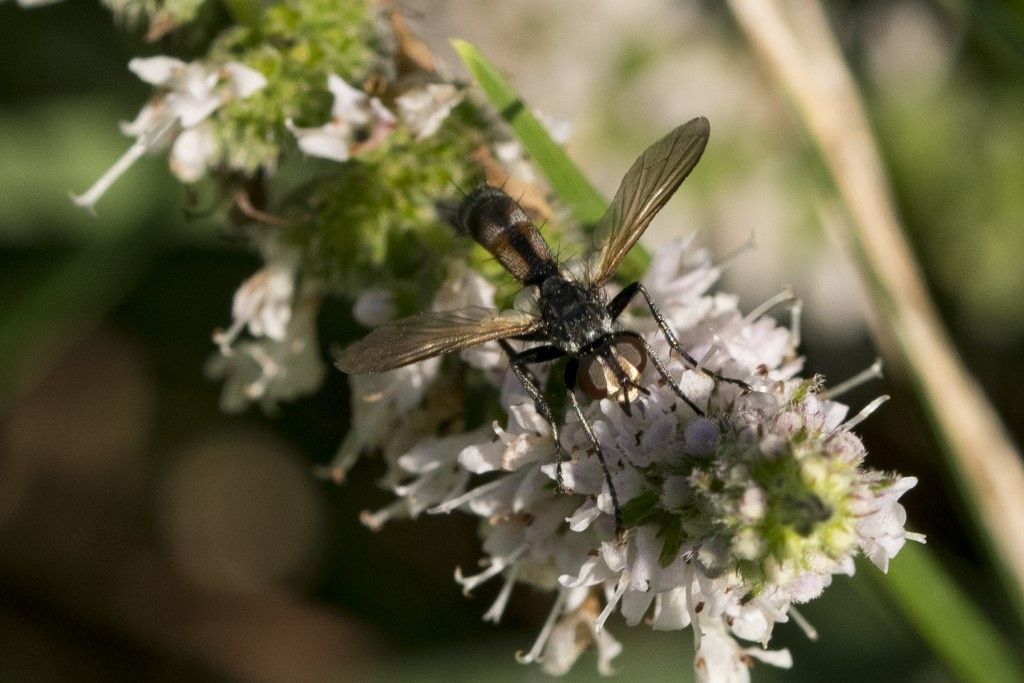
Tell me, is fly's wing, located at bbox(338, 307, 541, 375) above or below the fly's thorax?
below

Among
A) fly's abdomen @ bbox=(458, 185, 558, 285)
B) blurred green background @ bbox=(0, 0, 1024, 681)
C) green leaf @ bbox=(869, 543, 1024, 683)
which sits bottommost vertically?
blurred green background @ bbox=(0, 0, 1024, 681)

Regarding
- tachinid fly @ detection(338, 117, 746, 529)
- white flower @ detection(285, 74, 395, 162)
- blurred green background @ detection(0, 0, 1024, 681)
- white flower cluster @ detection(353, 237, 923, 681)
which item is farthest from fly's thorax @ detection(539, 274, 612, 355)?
blurred green background @ detection(0, 0, 1024, 681)

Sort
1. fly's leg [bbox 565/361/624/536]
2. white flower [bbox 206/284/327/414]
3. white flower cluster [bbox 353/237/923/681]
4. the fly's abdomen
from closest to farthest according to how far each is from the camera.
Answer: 1. white flower cluster [bbox 353/237/923/681]
2. fly's leg [bbox 565/361/624/536]
3. the fly's abdomen
4. white flower [bbox 206/284/327/414]

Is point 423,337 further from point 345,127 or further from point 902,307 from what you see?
point 902,307

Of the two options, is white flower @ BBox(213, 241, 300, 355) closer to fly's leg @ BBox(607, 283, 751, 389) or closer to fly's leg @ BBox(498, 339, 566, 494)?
fly's leg @ BBox(498, 339, 566, 494)

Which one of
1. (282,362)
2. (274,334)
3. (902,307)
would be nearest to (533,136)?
(274,334)

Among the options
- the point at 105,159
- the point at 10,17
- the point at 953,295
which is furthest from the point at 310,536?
the point at 953,295

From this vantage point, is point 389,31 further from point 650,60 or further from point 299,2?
point 650,60
